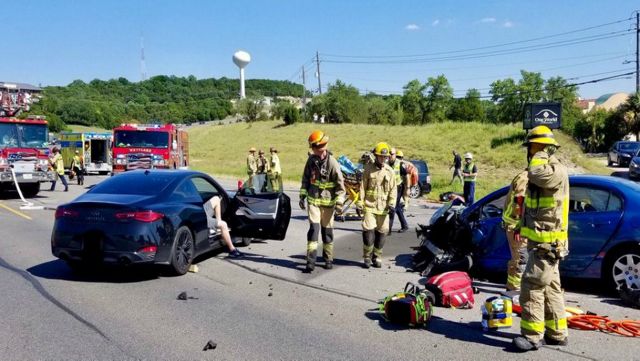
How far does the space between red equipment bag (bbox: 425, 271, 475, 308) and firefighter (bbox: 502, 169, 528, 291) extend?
1.95 ft

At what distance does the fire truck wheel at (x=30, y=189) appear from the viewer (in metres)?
19.7

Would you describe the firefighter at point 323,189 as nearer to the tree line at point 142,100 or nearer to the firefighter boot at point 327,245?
the firefighter boot at point 327,245

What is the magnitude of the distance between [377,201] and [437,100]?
86370 millimetres

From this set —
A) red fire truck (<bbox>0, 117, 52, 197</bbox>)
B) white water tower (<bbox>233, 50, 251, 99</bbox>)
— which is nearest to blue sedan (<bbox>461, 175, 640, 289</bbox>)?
red fire truck (<bbox>0, 117, 52, 197</bbox>)

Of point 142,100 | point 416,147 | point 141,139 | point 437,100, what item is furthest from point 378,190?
point 142,100

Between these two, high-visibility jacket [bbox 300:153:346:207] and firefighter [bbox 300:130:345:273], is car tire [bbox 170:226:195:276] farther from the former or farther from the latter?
high-visibility jacket [bbox 300:153:346:207]

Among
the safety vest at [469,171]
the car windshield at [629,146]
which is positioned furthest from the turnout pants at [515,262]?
the car windshield at [629,146]

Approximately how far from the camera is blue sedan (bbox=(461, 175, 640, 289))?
6332 mm

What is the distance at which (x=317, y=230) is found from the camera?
7.90m

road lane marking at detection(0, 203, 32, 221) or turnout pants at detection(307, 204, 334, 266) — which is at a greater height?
turnout pants at detection(307, 204, 334, 266)

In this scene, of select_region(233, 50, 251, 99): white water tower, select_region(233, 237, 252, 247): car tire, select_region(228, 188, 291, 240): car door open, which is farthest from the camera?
select_region(233, 50, 251, 99): white water tower

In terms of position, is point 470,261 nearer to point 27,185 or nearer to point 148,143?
point 27,185

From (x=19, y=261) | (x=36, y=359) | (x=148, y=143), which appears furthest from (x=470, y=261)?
(x=148, y=143)

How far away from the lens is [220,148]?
214 feet
